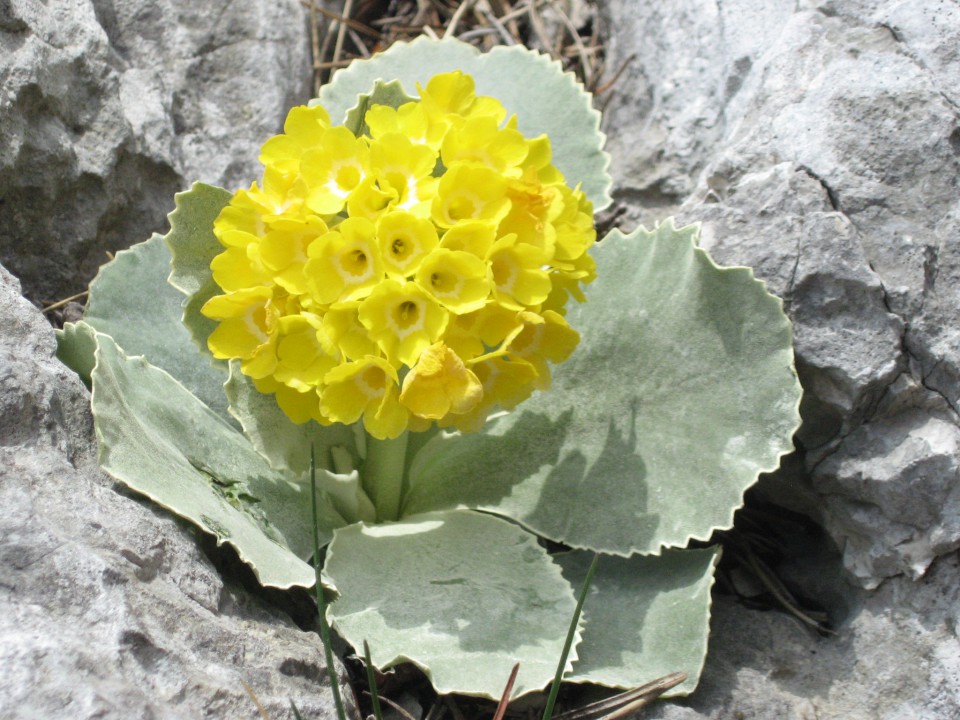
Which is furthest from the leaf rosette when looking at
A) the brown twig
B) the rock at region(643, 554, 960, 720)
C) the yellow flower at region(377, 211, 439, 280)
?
the brown twig

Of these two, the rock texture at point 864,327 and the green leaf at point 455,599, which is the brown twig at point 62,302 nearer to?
the green leaf at point 455,599

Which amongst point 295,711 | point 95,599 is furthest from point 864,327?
point 95,599

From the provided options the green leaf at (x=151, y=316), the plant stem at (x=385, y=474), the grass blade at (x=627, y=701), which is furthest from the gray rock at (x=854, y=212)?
the green leaf at (x=151, y=316)

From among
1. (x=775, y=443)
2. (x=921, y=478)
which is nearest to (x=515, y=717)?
(x=775, y=443)

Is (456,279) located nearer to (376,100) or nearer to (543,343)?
(543,343)

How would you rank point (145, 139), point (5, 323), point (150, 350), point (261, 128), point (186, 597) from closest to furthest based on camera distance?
1. point (186, 597)
2. point (5, 323)
3. point (150, 350)
4. point (145, 139)
5. point (261, 128)

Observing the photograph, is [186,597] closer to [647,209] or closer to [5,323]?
[5,323]
